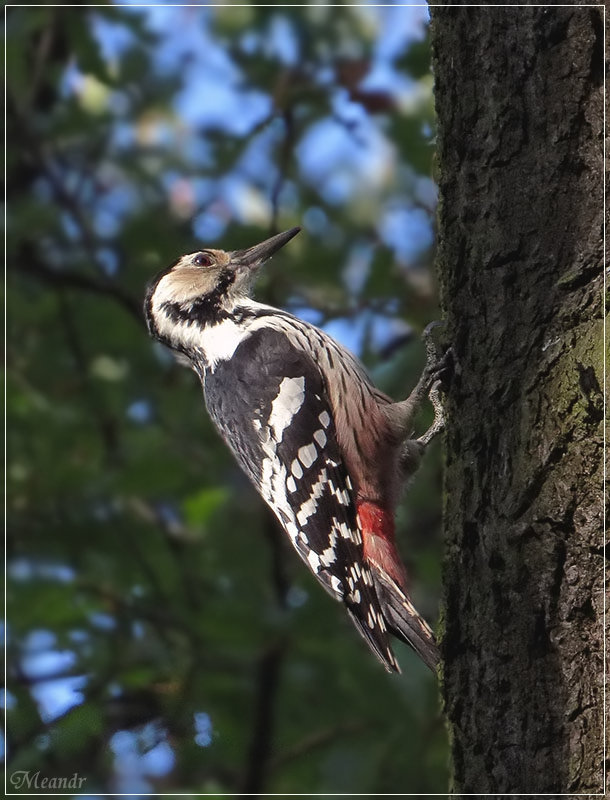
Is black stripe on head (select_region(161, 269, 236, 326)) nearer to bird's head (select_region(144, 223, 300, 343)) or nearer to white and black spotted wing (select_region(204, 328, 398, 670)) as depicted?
bird's head (select_region(144, 223, 300, 343))

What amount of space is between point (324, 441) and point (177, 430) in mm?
2421

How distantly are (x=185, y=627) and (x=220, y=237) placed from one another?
1.98m

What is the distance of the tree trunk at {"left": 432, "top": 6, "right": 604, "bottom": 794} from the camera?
1.74 metres

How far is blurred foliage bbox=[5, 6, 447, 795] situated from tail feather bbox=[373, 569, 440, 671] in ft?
2.30

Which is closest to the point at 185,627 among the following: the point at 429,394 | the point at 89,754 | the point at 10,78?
the point at 89,754

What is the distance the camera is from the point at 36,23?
507 centimetres

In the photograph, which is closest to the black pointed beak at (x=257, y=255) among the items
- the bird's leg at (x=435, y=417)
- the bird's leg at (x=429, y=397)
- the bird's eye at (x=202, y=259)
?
the bird's eye at (x=202, y=259)

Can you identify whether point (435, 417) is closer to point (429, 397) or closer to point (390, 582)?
point (429, 397)

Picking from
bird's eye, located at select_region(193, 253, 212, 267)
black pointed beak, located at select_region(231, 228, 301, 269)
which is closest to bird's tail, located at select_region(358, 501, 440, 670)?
black pointed beak, located at select_region(231, 228, 301, 269)

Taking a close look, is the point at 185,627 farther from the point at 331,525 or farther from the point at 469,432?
the point at 469,432

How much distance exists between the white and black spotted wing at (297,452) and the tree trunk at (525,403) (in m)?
1.05

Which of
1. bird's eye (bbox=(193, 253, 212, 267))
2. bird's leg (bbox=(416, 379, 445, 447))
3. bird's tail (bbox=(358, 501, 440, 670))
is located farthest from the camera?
bird's eye (bbox=(193, 253, 212, 267))

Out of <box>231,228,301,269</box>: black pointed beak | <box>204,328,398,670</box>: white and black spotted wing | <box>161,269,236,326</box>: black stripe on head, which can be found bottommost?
<box>204,328,398,670</box>: white and black spotted wing

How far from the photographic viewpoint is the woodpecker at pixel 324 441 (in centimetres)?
306
